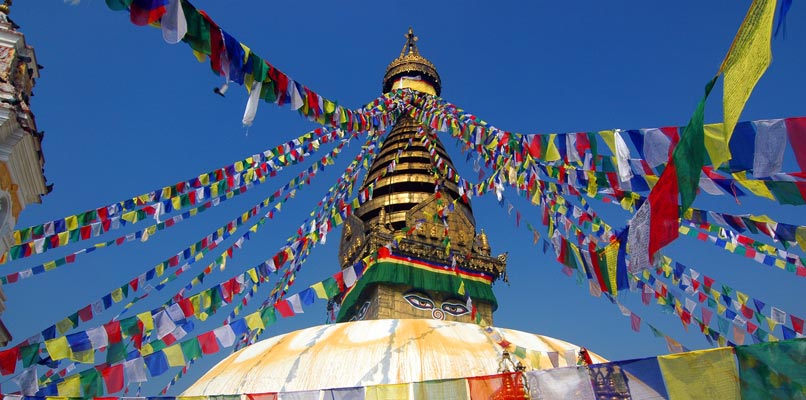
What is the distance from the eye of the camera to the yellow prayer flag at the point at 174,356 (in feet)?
18.1

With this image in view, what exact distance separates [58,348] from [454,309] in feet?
34.8

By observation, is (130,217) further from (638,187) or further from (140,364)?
(638,187)

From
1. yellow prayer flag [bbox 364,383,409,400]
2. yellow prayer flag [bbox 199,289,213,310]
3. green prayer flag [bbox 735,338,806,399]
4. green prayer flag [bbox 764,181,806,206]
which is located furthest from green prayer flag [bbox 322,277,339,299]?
green prayer flag [bbox 764,181,806,206]

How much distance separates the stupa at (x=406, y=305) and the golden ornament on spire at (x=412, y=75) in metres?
0.05

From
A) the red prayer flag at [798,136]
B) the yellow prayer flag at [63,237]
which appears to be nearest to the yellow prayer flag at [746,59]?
the red prayer flag at [798,136]

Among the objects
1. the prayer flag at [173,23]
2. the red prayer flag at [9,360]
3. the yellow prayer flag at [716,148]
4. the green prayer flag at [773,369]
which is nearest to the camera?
the yellow prayer flag at [716,148]

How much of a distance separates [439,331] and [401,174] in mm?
10123

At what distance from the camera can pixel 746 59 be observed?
280 centimetres

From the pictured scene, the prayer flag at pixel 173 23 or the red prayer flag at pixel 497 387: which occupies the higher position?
the prayer flag at pixel 173 23

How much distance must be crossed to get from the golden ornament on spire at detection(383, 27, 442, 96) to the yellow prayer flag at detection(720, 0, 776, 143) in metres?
16.8

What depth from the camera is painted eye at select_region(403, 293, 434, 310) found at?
567 inches

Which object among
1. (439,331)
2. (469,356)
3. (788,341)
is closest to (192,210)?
(439,331)

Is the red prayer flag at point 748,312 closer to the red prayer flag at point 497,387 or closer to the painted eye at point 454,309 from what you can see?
the red prayer flag at point 497,387

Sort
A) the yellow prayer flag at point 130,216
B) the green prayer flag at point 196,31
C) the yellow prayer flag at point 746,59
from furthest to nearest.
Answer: the yellow prayer flag at point 130,216
the green prayer flag at point 196,31
the yellow prayer flag at point 746,59
